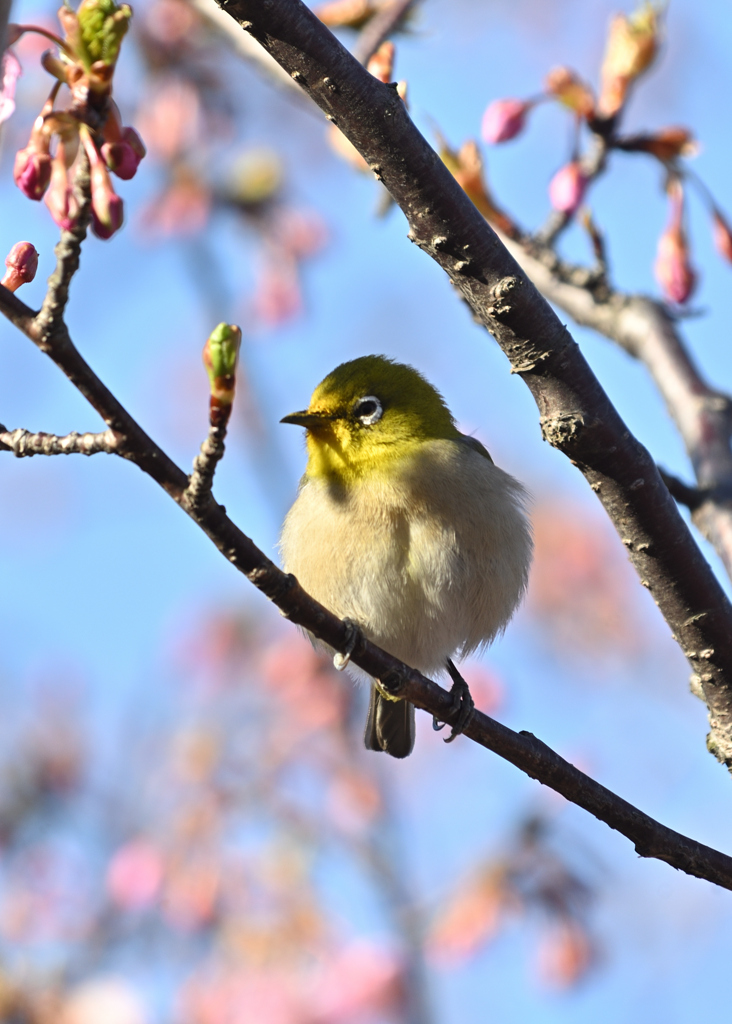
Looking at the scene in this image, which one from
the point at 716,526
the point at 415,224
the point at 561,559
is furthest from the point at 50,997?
the point at 561,559

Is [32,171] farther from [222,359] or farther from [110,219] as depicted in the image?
[222,359]

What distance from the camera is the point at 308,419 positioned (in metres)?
4.07

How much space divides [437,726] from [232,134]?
471 cm

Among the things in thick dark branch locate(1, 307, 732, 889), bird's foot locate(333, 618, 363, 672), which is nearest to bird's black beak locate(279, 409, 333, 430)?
thick dark branch locate(1, 307, 732, 889)

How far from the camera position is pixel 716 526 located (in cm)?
347

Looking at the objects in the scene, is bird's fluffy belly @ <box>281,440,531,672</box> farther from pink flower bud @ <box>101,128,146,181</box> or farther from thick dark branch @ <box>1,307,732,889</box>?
pink flower bud @ <box>101,128,146,181</box>

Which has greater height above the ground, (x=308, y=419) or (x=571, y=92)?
(x=571, y=92)

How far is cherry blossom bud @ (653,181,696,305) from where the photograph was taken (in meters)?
4.27

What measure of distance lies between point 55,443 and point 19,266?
33 cm

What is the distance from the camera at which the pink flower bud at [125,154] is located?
1647 mm

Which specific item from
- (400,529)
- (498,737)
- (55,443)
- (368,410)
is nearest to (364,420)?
(368,410)

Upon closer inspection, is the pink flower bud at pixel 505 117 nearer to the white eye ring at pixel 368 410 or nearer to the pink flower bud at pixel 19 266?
the white eye ring at pixel 368 410

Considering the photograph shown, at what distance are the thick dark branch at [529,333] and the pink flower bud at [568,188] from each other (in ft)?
6.74

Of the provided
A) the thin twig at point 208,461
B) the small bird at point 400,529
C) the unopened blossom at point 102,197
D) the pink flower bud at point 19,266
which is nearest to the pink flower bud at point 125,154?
the unopened blossom at point 102,197
